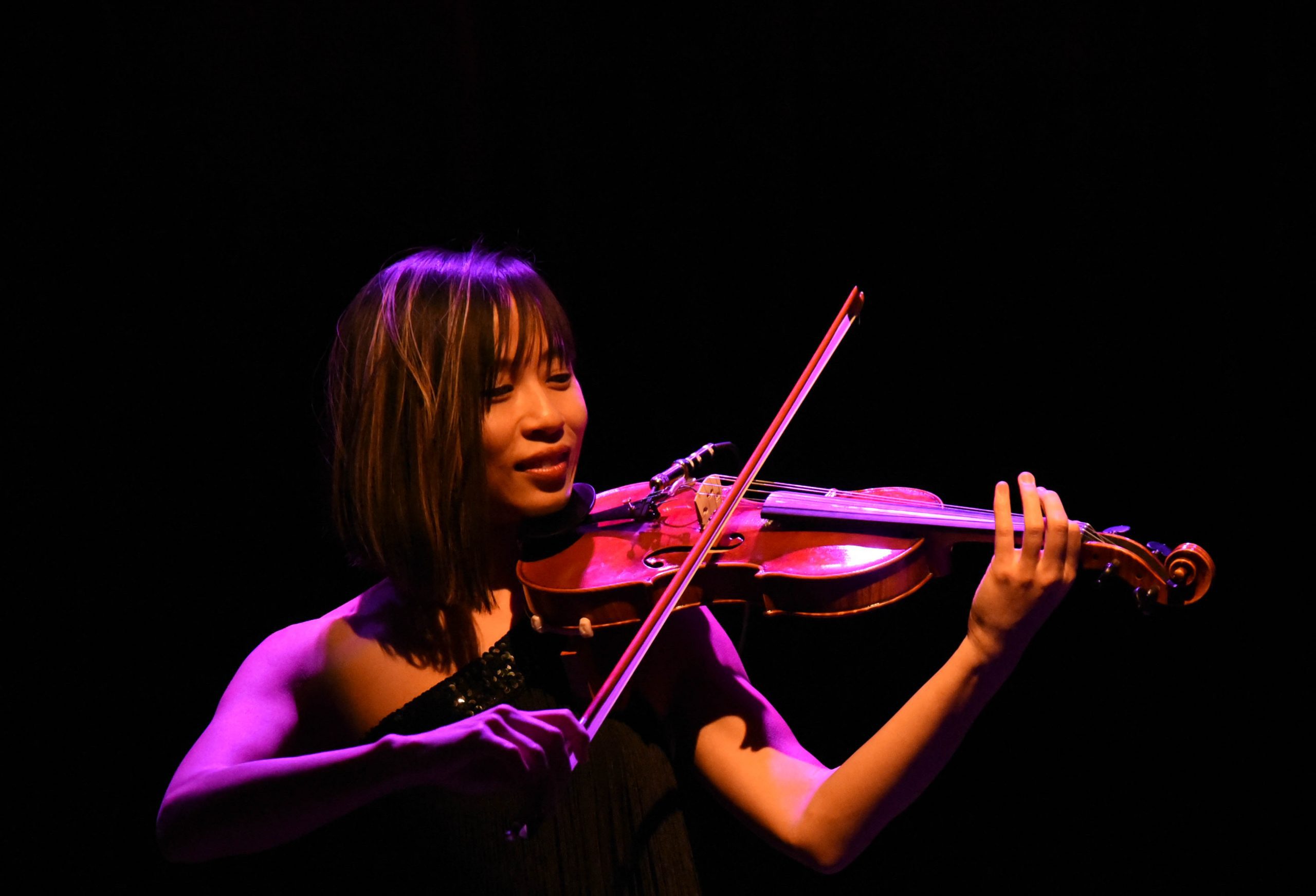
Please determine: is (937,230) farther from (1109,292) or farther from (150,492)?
(150,492)

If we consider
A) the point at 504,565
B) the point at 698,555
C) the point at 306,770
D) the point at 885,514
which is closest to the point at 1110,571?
the point at 885,514

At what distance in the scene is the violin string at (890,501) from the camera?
104 cm

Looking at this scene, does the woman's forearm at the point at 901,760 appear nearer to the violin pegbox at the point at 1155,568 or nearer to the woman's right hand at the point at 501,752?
the violin pegbox at the point at 1155,568

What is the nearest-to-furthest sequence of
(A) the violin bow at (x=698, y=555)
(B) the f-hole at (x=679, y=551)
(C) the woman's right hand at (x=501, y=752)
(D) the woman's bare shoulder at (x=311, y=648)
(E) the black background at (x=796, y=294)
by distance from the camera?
(C) the woman's right hand at (x=501, y=752)
(A) the violin bow at (x=698, y=555)
(B) the f-hole at (x=679, y=551)
(D) the woman's bare shoulder at (x=311, y=648)
(E) the black background at (x=796, y=294)

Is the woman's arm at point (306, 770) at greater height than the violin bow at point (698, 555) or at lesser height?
lesser

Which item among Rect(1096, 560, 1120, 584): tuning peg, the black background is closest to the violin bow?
Rect(1096, 560, 1120, 584): tuning peg

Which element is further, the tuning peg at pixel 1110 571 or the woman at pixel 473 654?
the woman at pixel 473 654

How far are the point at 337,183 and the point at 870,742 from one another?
5.40 feet

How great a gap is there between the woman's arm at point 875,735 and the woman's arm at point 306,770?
36cm

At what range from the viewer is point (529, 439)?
1268 millimetres

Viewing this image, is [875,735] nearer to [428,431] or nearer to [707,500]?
[707,500]

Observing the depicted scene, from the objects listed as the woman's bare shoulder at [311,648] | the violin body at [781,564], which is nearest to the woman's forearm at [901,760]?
the violin body at [781,564]

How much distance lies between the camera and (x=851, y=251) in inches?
73.4

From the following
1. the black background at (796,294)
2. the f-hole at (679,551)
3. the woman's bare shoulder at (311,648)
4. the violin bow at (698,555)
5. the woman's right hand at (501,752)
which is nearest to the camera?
the woman's right hand at (501,752)
